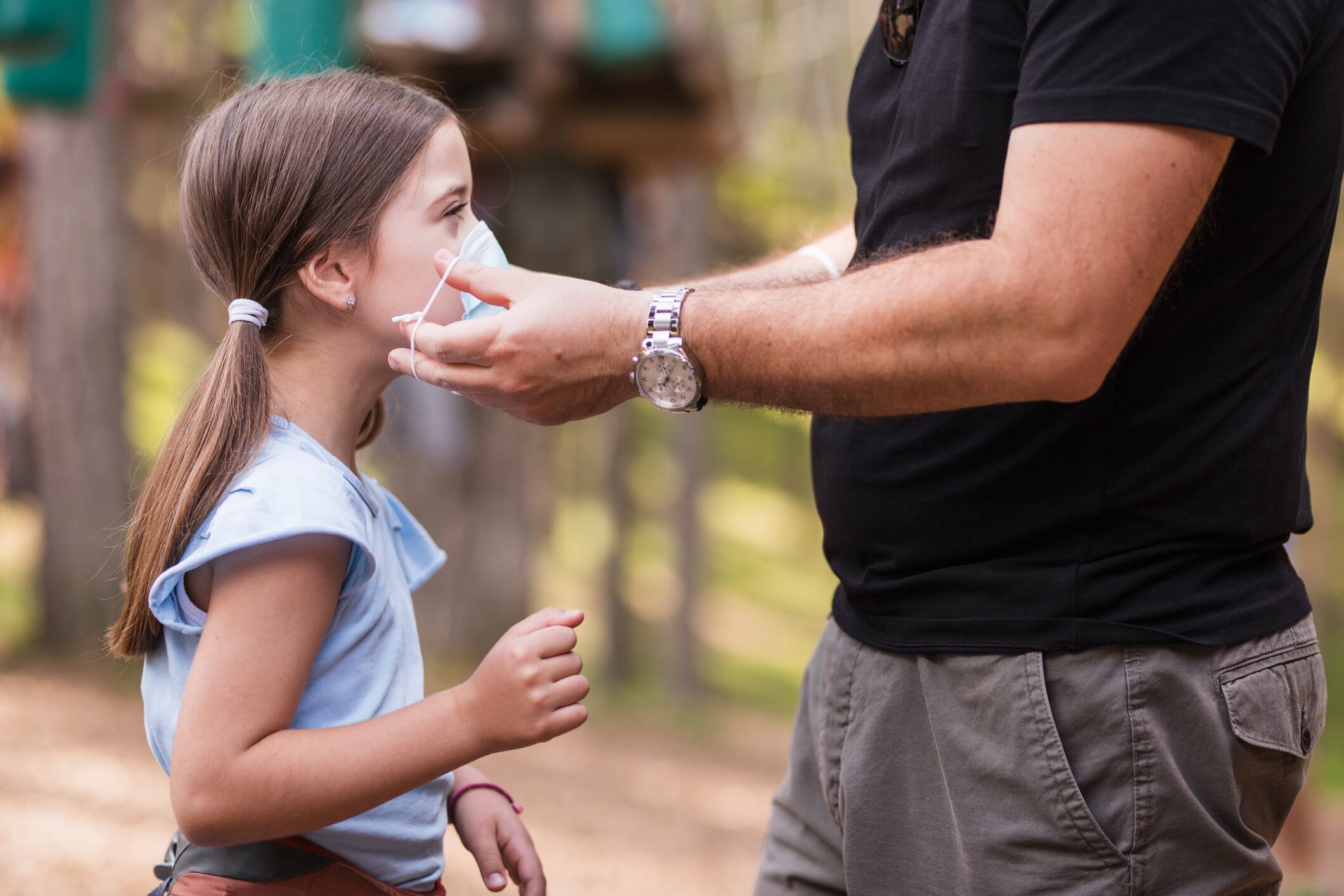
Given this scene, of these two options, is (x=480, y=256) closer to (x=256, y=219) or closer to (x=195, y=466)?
(x=256, y=219)

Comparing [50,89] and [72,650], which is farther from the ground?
[50,89]

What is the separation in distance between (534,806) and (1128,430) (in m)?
4.99

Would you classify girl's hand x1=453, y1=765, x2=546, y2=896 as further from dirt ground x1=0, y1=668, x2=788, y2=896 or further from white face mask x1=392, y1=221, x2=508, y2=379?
dirt ground x1=0, y1=668, x2=788, y2=896

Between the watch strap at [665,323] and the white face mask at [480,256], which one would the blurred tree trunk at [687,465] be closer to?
the white face mask at [480,256]

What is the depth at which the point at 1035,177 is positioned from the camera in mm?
1354

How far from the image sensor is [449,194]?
1773mm

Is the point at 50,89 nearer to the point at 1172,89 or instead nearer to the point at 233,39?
the point at 1172,89

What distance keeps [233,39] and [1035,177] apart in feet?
39.7

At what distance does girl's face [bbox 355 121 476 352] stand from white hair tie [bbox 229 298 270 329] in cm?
13

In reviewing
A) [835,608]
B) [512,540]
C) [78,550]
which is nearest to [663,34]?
[512,540]

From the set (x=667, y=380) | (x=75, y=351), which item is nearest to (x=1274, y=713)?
(x=667, y=380)

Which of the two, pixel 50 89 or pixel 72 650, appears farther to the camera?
pixel 72 650

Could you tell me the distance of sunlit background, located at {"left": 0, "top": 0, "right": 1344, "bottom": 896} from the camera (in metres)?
5.26

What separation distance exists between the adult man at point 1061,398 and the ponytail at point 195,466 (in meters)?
0.22
